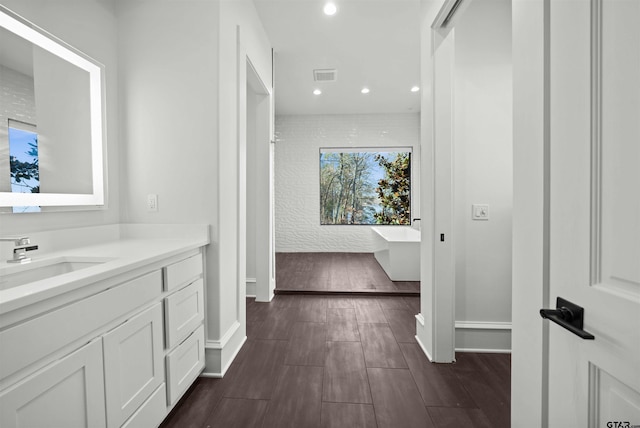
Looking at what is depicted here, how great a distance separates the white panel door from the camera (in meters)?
0.59

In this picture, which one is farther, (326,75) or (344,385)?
(326,75)

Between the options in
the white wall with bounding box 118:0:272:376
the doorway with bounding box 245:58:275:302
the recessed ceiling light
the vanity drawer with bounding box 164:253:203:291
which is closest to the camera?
the vanity drawer with bounding box 164:253:203:291

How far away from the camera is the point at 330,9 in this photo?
9.12 feet

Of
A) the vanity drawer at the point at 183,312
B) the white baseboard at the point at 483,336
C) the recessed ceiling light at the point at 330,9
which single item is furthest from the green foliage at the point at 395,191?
the vanity drawer at the point at 183,312

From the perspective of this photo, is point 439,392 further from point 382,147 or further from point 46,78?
point 382,147

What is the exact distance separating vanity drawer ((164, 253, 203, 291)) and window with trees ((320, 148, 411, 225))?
472 cm

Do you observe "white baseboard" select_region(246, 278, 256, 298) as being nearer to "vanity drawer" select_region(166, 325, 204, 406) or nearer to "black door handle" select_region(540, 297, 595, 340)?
"vanity drawer" select_region(166, 325, 204, 406)

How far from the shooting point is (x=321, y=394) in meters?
1.73

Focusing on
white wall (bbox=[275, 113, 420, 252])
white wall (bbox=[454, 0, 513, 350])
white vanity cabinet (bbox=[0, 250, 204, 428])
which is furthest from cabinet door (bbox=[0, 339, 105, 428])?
white wall (bbox=[275, 113, 420, 252])

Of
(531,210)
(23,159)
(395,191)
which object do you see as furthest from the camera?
(395,191)

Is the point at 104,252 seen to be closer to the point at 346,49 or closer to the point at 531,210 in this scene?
the point at 531,210

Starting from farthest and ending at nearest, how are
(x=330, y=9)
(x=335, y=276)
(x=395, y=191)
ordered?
1. (x=395, y=191)
2. (x=335, y=276)
3. (x=330, y=9)

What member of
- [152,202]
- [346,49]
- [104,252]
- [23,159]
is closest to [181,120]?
[152,202]

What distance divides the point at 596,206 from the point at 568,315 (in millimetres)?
281
